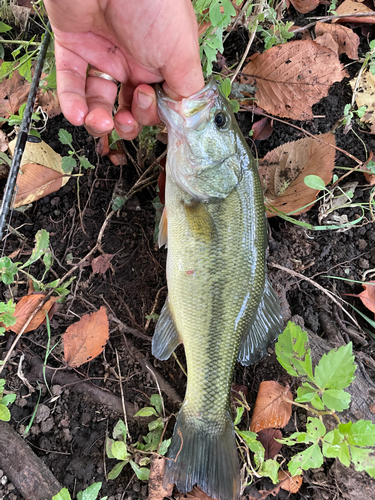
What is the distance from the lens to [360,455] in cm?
158

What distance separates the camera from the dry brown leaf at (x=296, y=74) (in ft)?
8.30

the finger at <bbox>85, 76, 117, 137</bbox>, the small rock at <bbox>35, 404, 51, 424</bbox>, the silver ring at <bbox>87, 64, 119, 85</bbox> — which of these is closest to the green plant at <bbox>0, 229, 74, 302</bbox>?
the small rock at <bbox>35, 404, 51, 424</bbox>

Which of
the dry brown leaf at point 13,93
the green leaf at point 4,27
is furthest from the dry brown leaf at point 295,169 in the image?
the green leaf at point 4,27

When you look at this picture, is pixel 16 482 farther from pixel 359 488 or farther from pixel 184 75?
pixel 184 75

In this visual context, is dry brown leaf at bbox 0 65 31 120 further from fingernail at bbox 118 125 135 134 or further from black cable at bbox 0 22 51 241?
fingernail at bbox 118 125 135 134

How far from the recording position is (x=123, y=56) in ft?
6.52

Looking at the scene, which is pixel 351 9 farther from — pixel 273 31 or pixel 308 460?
pixel 308 460

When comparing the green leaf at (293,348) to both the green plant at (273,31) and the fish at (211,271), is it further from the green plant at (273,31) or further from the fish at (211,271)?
the green plant at (273,31)

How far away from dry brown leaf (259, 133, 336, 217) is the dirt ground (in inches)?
6.6

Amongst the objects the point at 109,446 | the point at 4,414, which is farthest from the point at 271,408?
the point at 4,414

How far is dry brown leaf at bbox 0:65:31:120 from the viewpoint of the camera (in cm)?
251

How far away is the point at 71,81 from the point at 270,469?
257 cm

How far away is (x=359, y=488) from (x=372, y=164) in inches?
86.9

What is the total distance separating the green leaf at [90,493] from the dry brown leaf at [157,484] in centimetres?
31
